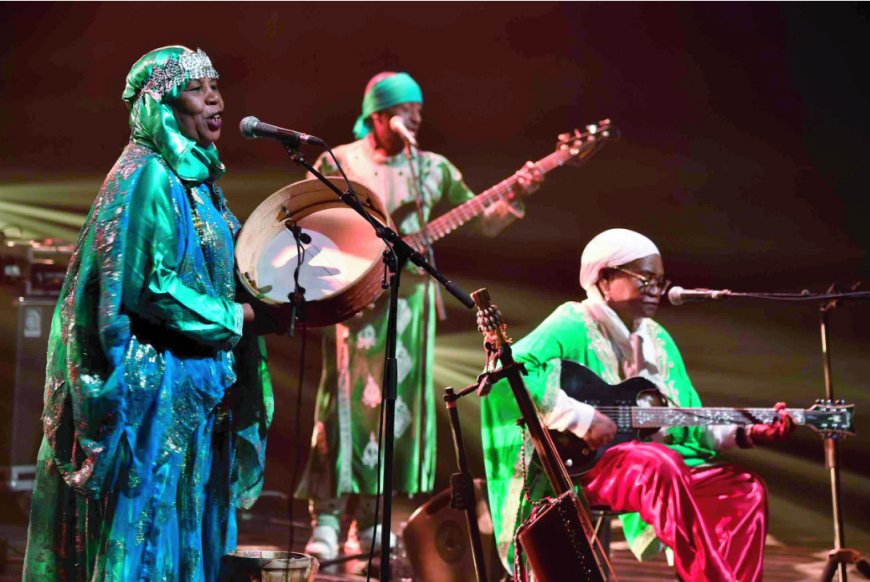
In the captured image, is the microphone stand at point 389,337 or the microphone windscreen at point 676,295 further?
the microphone windscreen at point 676,295

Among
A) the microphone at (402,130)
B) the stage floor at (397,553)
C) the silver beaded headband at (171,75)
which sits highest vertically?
the microphone at (402,130)

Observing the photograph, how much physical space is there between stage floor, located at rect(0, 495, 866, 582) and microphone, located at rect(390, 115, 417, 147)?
1.94 m

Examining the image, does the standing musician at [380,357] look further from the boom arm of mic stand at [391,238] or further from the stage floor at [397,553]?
the boom arm of mic stand at [391,238]

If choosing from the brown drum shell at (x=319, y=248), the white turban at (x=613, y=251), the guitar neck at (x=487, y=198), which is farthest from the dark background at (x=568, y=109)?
the brown drum shell at (x=319, y=248)

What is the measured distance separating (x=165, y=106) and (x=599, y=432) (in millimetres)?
2010

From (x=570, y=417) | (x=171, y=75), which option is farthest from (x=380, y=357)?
(x=171, y=75)

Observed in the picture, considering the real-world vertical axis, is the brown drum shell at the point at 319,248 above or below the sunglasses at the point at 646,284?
→ below

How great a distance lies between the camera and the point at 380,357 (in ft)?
16.3

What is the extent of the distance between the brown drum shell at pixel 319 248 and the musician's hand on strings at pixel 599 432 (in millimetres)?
1166

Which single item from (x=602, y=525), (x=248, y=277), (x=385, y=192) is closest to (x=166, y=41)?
(x=385, y=192)

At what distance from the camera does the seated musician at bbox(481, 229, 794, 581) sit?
11.3 ft

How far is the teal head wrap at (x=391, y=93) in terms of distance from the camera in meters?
5.20

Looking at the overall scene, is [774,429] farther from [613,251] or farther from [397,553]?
[397,553]

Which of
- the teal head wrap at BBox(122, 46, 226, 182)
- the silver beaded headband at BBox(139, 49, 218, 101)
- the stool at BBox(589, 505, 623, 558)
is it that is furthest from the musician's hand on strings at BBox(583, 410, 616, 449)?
the silver beaded headband at BBox(139, 49, 218, 101)
